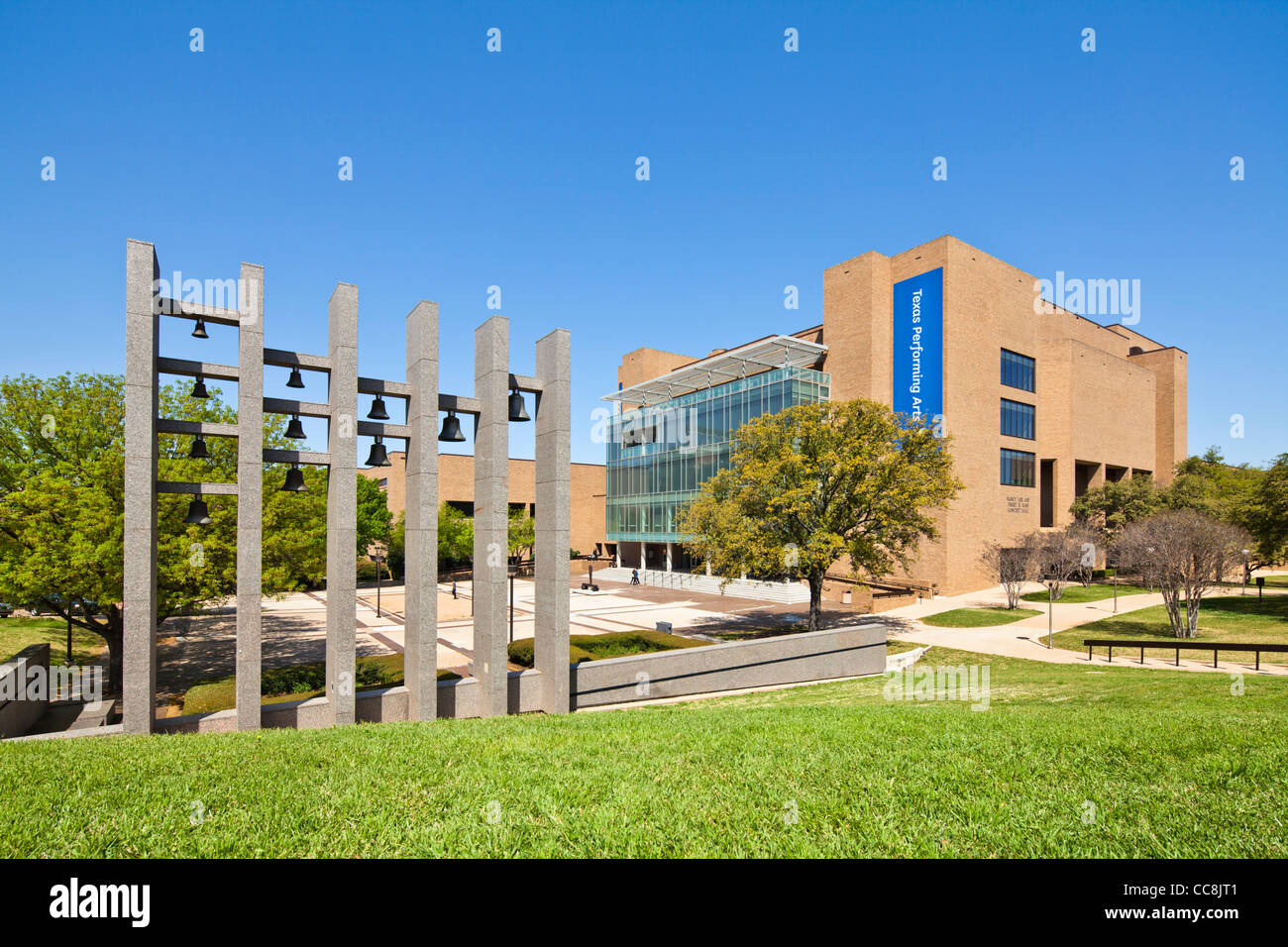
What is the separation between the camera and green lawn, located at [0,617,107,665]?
74.7ft

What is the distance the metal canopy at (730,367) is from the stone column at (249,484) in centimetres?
3731

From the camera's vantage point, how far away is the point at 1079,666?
1912cm

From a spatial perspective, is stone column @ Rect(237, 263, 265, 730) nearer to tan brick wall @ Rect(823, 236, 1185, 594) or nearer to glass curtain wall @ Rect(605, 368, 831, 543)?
glass curtain wall @ Rect(605, 368, 831, 543)

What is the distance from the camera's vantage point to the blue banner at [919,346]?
41.2 m

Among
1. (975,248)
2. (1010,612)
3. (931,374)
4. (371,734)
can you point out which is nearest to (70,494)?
(371,734)

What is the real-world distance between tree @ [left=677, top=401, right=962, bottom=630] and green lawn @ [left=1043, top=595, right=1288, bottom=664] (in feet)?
24.8

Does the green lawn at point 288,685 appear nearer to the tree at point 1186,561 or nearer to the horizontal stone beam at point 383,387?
the horizontal stone beam at point 383,387

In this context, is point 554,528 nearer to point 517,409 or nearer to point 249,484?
point 517,409

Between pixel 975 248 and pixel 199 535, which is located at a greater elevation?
pixel 975 248

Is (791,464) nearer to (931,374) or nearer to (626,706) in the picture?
(626,706)

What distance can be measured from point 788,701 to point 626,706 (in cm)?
354

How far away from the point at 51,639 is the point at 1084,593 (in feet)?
175

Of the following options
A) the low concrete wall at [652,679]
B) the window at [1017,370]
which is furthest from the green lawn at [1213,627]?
the window at [1017,370]
